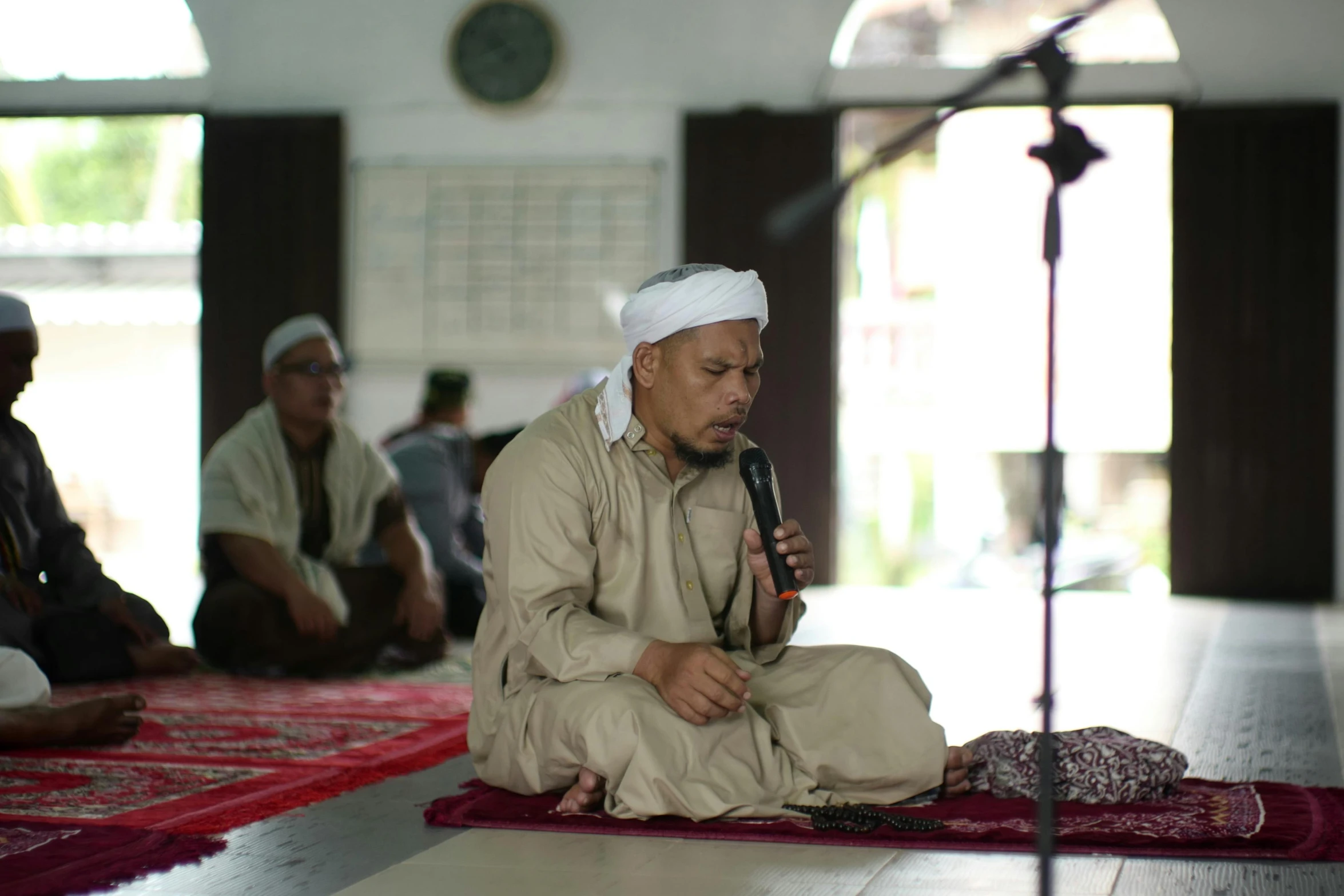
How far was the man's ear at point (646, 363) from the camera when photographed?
2322 mm

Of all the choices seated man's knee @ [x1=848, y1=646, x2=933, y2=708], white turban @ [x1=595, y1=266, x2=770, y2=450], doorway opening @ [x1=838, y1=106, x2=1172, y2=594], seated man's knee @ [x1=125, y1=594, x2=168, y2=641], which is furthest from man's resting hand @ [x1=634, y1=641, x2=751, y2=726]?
doorway opening @ [x1=838, y1=106, x2=1172, y2=594]

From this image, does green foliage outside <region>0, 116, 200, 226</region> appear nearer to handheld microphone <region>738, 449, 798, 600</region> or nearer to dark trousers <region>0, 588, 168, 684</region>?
dark trousers <region>0, 588, 168, 684</region>

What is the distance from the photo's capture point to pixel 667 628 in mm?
2320

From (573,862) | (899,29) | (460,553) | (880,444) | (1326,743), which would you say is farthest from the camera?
(880,444)

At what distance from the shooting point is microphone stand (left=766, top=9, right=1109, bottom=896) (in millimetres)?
1220

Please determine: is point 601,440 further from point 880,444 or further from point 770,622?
point 880,444

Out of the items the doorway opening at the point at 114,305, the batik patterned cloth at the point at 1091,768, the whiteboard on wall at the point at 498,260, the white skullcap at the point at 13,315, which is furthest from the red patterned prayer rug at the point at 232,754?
the doorway opening at the point at 114,305

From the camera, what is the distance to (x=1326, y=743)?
2.87 m

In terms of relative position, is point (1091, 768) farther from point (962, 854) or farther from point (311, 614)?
point (311, 614)

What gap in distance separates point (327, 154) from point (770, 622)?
16.7 feet

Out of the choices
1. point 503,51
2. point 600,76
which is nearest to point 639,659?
point 600,76

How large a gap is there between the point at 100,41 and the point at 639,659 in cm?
635

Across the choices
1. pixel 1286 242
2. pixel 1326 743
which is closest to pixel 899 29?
pixel 1286 242

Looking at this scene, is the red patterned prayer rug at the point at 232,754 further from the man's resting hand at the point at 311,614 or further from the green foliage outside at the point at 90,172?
the green foliage outside at the point at 90,172
